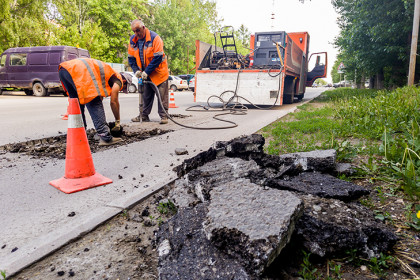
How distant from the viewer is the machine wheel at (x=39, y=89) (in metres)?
16.7

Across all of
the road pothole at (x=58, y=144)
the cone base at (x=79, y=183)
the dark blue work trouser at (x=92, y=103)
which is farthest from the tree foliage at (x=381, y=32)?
the cone base at (x=79, y=183)

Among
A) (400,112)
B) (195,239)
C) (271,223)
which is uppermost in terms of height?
(400,112)

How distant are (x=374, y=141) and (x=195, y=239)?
369 cm

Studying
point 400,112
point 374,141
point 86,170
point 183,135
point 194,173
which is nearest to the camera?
point 194,173

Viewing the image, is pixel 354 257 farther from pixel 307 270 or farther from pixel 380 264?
pixel 307 270

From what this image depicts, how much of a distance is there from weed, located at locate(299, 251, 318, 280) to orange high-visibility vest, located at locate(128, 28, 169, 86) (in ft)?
18.7

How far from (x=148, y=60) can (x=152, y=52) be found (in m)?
0.22

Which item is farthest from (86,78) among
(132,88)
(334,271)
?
(132,88)

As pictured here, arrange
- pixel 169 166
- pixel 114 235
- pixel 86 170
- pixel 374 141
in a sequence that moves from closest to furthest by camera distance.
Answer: pixel 114 235, pixel 86 170, pixel 169 166, pixel 374 141

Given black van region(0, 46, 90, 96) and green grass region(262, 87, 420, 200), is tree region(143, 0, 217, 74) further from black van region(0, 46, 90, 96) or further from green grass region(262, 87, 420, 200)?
green grass region(262, 87, 420, 200)

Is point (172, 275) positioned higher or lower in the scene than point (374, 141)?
lower

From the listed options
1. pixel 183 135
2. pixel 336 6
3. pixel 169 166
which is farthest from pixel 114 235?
pixel 336 6

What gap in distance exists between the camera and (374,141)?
4496mm

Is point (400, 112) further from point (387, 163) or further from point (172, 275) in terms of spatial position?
point (172, 275)
